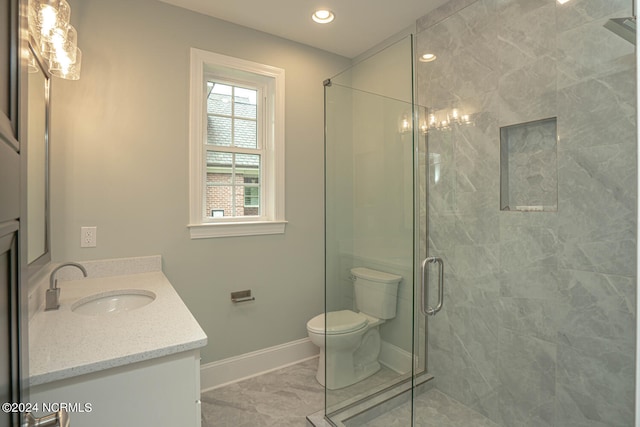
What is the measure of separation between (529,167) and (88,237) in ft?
8.44

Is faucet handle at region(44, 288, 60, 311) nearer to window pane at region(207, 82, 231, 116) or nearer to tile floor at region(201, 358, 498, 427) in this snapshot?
tile floor at region(201, 358, 498, 427)

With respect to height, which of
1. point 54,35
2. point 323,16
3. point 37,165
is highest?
point 323,16

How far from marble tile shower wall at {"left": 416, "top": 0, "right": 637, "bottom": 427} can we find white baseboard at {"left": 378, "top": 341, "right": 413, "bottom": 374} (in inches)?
13.0

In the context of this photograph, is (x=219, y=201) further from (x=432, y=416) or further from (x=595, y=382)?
(x=595, y=382)

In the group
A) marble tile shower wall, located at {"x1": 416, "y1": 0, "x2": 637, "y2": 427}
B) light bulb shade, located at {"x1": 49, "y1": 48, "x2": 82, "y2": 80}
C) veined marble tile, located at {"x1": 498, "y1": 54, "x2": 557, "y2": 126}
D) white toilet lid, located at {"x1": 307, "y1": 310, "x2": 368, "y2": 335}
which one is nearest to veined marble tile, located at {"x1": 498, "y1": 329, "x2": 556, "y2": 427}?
marble tile shower wall, located at {"x1": 416, "y1": 0, "x2": 637, "y2": 427}

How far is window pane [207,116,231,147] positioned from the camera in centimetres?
245

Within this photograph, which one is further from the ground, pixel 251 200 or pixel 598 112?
pixel 598 112

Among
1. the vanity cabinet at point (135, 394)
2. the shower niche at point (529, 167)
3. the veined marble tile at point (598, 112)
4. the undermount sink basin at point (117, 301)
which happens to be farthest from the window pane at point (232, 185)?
the veined marble tile at point (598, 112)

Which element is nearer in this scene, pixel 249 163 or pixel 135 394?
pixel 135 394

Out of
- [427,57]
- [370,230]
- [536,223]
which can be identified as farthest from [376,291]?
[427,57]

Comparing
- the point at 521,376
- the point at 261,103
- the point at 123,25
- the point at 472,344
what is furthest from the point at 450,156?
the point at 123,25

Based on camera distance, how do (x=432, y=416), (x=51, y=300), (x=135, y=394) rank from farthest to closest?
(x=432, y=416), (x=51, y=300), (x=135, y=394)

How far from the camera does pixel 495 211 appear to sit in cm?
187

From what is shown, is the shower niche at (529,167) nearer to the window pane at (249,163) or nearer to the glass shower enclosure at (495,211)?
the glass shower enclosure at (495,211)
